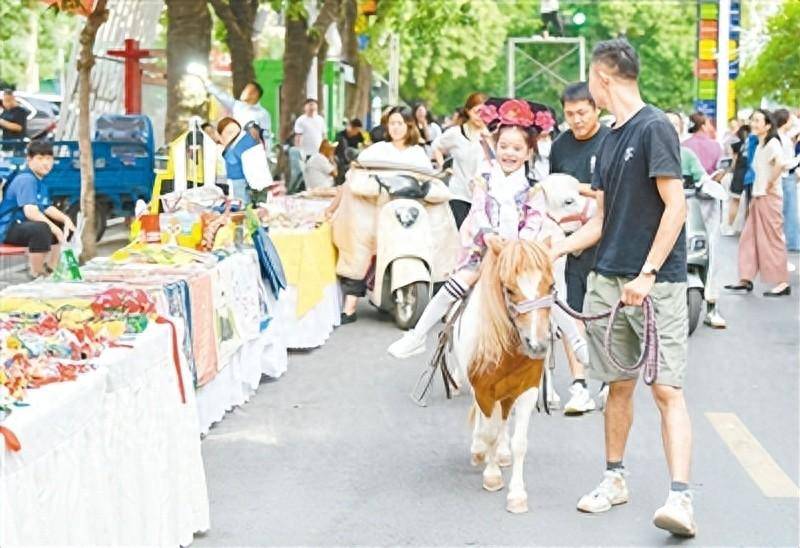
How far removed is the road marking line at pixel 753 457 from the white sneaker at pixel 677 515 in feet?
3.92

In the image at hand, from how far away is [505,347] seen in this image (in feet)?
25.9

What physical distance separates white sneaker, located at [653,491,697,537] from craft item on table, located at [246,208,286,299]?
518cm

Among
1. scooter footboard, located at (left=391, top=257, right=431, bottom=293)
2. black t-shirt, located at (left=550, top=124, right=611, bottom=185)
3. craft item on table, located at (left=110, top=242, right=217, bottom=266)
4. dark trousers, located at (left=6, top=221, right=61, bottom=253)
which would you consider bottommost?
scooter footboard, located at (left=391, top=257, right=431, bottom=293)

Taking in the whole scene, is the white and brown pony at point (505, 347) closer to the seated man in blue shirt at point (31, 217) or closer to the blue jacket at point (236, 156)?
the blue jacket at point (236, 156)

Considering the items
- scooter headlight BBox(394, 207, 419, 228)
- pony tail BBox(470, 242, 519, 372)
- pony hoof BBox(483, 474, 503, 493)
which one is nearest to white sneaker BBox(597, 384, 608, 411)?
pony hoof BBox(483, 474, 503, 493)

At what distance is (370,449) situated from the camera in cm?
918

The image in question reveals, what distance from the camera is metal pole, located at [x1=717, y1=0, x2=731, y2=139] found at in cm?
3453

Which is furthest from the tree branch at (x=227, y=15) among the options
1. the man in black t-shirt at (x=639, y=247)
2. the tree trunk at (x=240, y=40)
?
the man in black t-shirt at (x=639, y=247)

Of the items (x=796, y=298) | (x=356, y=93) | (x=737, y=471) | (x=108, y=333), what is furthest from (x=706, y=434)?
(x=356, y=93)

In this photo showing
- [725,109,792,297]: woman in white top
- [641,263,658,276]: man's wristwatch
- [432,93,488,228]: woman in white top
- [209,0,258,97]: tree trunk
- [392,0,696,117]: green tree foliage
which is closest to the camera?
[641,263,658,276]: man's wristwatch

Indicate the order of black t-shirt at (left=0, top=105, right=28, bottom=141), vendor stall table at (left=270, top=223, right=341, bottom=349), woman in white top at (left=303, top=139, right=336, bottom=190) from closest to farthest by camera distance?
vendor stall table at (left=270, top=223, right=341, bottom=349) < black t-shirt at (left=0, top=105, right=28, bottom=141) < woman in white top at (left=303, top=139, right=336, bottom=190)

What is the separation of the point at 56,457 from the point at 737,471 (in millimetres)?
Answer: 4496

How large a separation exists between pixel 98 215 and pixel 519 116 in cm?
1451

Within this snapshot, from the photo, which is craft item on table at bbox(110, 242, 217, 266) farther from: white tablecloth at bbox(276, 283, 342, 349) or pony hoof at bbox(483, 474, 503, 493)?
pony hoof at bbox(483, 474, 503, 493)
